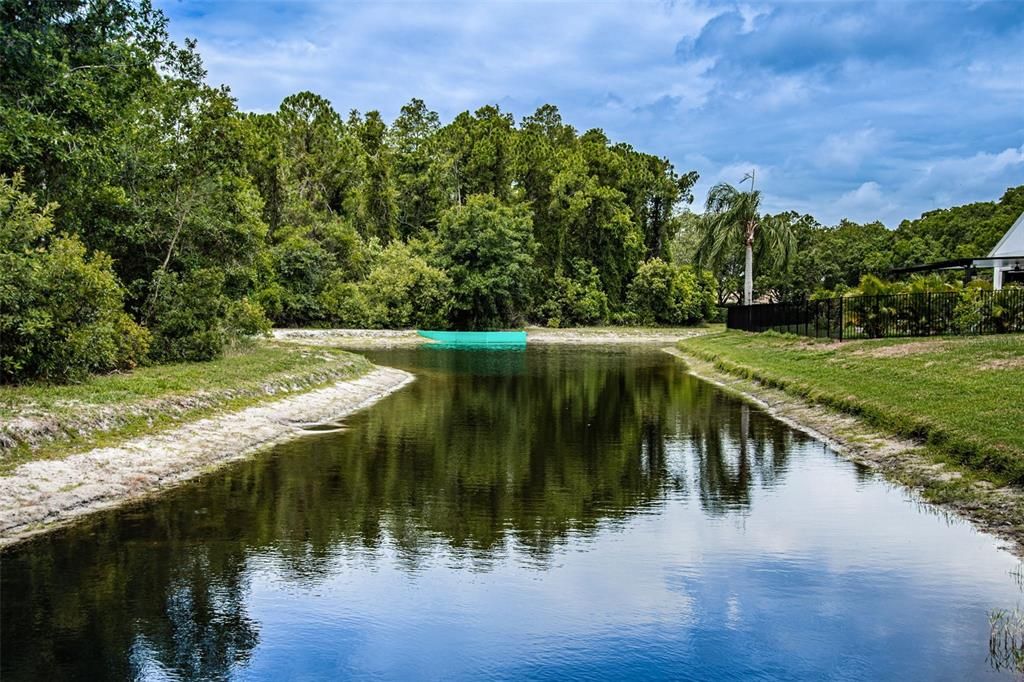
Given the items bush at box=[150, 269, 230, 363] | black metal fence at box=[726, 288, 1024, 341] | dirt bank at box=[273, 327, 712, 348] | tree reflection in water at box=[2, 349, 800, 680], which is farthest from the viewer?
dirt bank at box=[273, 327, 712, 348]

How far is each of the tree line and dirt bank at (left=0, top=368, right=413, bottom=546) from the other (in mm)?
3822

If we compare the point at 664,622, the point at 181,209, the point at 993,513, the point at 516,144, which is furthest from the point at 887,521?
the point at 516,144

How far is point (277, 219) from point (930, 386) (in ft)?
209

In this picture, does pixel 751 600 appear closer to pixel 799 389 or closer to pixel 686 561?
pixel 686 561

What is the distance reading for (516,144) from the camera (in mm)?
90750

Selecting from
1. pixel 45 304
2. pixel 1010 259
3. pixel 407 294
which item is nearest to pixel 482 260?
pixel 407 294

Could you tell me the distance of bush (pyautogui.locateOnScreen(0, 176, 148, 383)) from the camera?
699 inches

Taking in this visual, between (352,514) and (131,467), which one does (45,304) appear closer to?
(131,467)

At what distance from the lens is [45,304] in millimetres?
18797

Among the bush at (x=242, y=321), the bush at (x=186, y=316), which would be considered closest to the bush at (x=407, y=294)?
the bush at (x=242, y=321)

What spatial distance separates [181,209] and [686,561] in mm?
24308

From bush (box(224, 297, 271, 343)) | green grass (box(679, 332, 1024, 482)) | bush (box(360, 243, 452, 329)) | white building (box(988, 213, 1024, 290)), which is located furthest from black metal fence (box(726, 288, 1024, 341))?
bush (box(360, 243, 452, 329))

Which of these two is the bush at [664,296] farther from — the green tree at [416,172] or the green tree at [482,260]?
the green tree at [416,172]

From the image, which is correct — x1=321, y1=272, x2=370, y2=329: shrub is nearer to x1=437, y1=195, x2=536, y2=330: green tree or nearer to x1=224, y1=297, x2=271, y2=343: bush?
x1=437, y1=195, x2=536, y2=330: green tree
